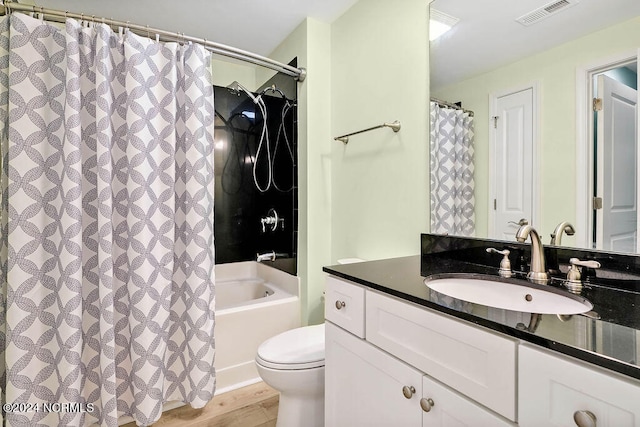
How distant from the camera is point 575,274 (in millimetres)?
939

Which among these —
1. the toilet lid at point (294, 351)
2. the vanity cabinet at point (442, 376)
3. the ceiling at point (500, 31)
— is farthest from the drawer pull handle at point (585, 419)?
the ceiling at point (500, 31)

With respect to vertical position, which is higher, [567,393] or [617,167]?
[617,167]

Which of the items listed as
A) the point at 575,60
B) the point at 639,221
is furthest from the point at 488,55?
the point at 639,221

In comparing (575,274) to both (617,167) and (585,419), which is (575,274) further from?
(585,419)

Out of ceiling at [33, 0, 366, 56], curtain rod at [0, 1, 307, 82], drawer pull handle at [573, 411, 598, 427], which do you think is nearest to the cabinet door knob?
drawer pull handle at [573, 411, 598, 427]

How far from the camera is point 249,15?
2109mm

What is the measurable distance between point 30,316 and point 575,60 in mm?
2306

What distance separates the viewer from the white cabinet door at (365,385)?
0.87 meters

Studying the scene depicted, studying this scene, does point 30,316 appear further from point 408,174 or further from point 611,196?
point 611,196

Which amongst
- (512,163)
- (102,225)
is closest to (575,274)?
(512,163)

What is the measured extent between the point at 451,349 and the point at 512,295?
16.3 inches

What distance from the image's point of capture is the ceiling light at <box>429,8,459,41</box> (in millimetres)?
1443

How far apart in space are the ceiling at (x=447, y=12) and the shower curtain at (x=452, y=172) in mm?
185

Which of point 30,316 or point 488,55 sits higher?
point 488,55
